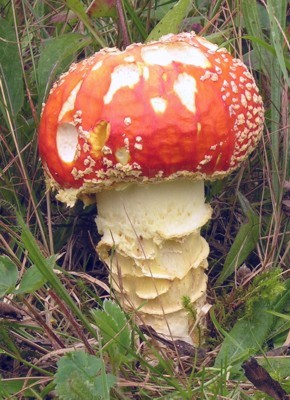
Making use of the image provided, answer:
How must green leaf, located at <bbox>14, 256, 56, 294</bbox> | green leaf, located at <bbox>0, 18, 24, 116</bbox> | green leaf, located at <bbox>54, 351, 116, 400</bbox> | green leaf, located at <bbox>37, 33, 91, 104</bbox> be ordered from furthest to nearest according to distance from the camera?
green leaf, located at <bbox>0, 18, 24, 116</bbox> → green leaf, located at <bbox>37, 33, 91, 104</bbox> → green leaf, located at <bbox>14, 256, 56, 294</bbox> → green leaf, located at <bbox>54, 351, 116, 400</bbox>

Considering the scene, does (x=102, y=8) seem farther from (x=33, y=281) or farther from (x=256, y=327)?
(x=256, y=327)

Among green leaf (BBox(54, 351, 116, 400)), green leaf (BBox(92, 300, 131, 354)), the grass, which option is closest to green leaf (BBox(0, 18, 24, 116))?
the grass

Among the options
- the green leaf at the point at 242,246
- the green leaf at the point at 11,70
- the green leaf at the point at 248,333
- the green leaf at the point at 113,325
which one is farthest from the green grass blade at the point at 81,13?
the green leaf at the point at 248,333

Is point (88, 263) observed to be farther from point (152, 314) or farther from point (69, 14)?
point (69, 14)

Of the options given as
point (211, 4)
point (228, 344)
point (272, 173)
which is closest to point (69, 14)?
point (211, 4)

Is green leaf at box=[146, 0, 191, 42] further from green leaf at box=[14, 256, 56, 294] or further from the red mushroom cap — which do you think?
green leaf at box=[14, 256, 56, 294]

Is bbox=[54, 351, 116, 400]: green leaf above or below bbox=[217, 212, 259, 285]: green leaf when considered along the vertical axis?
above

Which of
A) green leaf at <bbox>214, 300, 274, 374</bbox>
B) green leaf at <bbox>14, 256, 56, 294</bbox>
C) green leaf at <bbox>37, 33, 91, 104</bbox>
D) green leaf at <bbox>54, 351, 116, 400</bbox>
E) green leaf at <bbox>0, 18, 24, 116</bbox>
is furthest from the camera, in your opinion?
green leaf at <bbox>0, 18, 24, 116</bbox>

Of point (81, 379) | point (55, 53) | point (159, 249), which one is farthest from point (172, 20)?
point (81, 379)
